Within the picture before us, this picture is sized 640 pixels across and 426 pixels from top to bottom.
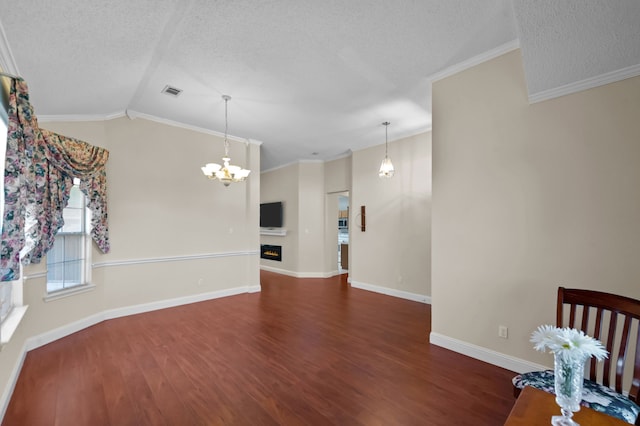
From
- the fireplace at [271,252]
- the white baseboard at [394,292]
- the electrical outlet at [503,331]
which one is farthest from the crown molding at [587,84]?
the fireplace at [271,252]

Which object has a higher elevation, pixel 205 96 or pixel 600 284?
pixel 205 96

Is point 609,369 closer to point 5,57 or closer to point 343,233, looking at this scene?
point 5,57

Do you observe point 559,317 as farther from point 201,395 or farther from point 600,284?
point 201,395

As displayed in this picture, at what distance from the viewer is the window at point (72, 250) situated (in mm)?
3531

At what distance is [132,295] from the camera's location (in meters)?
4.27

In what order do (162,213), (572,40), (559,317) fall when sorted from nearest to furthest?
1. (559,317)
2. (572,40)
3. (162,213)

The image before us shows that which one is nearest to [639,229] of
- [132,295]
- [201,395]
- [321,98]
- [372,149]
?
[321,98]

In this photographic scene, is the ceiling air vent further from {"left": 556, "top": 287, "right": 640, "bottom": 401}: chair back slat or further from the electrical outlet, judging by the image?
the electrical outlet

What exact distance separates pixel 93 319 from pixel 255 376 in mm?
2759

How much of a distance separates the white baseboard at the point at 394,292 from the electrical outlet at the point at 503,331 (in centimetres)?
219

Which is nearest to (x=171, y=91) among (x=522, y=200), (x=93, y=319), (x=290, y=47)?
(x=290, y=47)

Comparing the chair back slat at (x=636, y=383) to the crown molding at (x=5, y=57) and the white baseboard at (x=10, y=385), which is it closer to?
the white baseboard at (x=10, y=385)

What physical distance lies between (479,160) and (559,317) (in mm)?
1642

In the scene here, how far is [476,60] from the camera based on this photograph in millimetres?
2920
